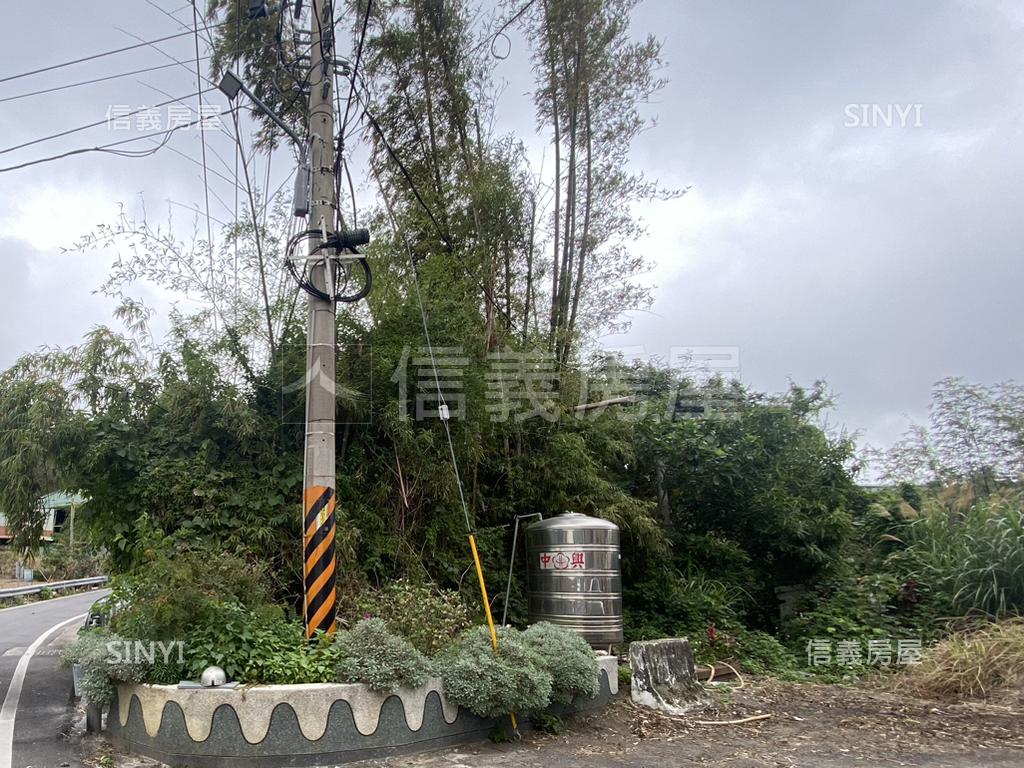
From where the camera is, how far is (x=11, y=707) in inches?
280

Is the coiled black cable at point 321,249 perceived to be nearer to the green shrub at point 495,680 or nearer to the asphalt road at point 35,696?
the green shrub at point 495,680

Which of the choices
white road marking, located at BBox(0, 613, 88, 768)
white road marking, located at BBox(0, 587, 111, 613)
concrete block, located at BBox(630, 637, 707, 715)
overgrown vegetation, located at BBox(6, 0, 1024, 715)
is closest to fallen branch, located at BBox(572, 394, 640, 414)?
overgrown vegetation, located at BBox(6, 0, 1024, 715)

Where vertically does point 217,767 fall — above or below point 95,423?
below

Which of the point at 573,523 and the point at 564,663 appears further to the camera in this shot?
the point at 573,523

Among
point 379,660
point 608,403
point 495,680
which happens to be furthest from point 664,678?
point 608,403

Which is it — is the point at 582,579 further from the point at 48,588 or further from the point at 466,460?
the point at 48,588

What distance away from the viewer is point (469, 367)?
27.8 feet

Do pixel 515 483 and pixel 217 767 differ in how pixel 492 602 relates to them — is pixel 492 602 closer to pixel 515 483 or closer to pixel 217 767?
pixel 515 483

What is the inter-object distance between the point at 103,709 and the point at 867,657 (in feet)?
25.9

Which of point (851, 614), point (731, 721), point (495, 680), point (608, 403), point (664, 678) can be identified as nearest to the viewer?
point (495, 680)

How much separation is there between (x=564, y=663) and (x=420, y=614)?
47.8 inches

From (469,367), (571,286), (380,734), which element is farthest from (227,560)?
(571,286)

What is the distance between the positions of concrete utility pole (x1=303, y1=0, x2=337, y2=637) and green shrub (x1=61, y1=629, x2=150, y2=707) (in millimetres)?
1304

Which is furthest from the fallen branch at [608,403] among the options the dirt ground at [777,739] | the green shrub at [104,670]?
the green shrub at [104,670]
